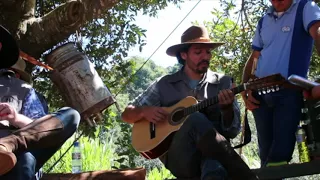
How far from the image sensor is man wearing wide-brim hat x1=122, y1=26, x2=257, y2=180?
128 inches

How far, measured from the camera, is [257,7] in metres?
6.62

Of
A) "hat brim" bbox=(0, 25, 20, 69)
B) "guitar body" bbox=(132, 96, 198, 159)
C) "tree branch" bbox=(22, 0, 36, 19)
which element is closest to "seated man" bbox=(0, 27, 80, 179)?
"hat brim" bbox=(0, 25, 20, 69)

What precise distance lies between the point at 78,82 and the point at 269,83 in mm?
1690

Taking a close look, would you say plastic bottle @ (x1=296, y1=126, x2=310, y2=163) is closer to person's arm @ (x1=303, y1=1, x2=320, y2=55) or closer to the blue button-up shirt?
the blue button-up shirt

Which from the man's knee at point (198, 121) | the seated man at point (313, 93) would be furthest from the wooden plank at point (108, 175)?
the seated man at point (313, 93)

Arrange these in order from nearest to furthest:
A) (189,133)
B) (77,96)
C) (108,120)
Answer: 1. (189,133)
2. (77,96)
3. (108,120)

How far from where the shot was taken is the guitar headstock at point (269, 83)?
11.4ft

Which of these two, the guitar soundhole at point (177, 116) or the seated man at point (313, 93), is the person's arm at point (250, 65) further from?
the seated man at point (313, 93)

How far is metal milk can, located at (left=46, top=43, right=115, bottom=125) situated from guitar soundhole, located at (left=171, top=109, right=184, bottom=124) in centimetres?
65

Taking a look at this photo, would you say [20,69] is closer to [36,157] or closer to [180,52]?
[36,157]

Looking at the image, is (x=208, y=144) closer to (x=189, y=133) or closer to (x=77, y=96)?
(x=189, y=133)

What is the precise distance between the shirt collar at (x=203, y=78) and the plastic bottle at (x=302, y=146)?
74 cm

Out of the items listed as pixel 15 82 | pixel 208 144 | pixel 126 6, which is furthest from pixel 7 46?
pixel 126 6

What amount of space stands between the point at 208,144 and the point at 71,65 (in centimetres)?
169
